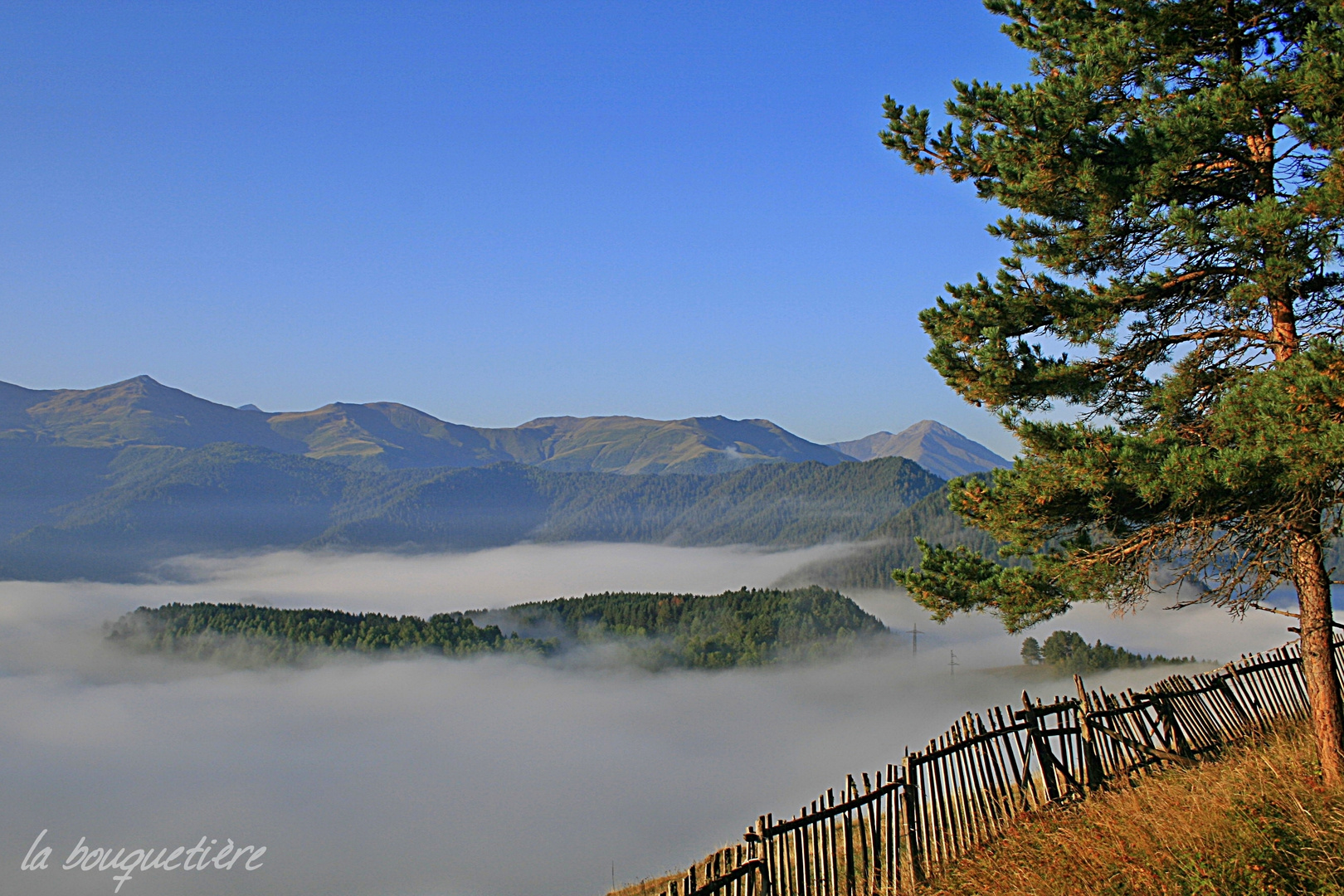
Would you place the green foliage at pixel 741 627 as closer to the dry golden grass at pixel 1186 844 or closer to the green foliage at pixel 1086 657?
the green foliage at pixel 1086 657

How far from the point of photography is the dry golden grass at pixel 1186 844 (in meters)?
6.76

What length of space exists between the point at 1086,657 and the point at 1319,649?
409ft

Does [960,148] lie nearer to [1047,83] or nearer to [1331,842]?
[1047,83]

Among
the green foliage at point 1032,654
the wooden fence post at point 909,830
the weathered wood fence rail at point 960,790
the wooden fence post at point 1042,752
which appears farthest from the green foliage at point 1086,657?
the wooden fence post at point 909,830

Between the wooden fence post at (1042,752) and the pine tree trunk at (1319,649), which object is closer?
the pine tree trunk at (1319,649)

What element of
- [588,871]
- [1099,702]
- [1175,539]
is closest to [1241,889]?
[1175,539]

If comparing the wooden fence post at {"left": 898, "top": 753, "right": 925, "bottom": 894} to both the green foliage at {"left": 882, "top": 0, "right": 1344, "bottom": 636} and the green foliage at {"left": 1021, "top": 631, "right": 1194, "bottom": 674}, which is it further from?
the green foliage at {"left": 1021, "top": 631, "right": 1194, "bottom": 674}

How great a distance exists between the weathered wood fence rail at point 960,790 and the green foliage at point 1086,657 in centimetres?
10385

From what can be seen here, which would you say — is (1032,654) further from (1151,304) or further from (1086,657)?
(1151,304)

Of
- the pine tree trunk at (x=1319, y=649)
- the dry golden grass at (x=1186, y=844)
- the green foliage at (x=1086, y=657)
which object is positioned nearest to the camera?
the dry golden grass at (x=1186, y=844)

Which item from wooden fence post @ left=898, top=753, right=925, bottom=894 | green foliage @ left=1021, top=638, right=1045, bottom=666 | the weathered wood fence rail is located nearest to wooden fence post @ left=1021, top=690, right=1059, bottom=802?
Result: the weathered wood fence rail

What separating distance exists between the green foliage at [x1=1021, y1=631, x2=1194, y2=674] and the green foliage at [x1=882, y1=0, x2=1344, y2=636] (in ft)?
349

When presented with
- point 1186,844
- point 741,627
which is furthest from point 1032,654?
point 1186,844

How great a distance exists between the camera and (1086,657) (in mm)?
120750
